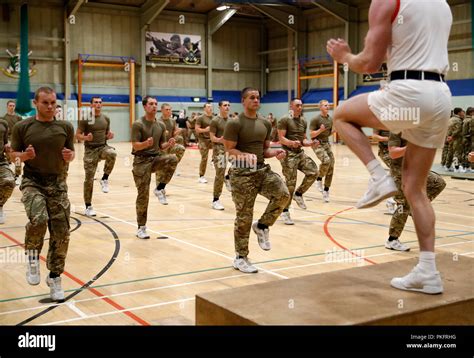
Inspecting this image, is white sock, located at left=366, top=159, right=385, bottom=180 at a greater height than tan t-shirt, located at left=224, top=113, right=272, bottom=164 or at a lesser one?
lesser

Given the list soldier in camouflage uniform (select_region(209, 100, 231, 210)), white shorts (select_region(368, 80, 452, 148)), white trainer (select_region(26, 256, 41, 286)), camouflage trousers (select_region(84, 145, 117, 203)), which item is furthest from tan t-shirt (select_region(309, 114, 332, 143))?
white shorts (select_region(368, 80, 452, 148))

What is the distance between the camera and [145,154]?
9.48 metres

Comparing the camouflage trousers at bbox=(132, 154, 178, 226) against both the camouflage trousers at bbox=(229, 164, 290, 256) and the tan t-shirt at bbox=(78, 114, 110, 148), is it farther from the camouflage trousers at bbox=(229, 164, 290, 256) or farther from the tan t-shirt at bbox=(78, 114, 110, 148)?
the tan t-shirt at bbox=(78, 114, 110, 148)

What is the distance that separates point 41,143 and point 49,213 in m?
0.72

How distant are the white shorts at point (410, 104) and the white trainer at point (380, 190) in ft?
1.19

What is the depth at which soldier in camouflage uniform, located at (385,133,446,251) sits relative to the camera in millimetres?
8125

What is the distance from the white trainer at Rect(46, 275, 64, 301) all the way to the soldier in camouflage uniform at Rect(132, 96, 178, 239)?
316cm

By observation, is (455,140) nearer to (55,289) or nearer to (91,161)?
(91,161)

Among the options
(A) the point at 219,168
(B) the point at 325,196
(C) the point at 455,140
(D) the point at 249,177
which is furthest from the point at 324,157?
(C) the point at 455,140

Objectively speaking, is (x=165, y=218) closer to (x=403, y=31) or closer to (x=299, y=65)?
(x=403, y=31)

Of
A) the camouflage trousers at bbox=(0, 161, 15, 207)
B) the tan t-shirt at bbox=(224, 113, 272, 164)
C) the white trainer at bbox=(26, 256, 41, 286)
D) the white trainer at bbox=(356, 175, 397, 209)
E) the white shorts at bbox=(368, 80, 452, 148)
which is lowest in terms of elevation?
the white trainer at bbox=(26, 256, 41, 286)

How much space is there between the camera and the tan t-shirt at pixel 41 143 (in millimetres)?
6051
